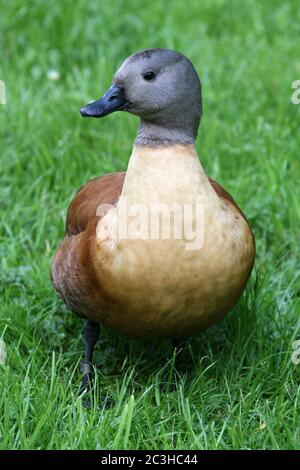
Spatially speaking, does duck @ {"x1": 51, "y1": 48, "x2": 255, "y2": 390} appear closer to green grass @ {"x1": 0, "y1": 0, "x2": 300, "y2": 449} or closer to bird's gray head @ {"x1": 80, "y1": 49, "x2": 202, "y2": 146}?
bird's gray head @ {"x1": 80, "y1": 49, "x2": 202, "y2": 146}

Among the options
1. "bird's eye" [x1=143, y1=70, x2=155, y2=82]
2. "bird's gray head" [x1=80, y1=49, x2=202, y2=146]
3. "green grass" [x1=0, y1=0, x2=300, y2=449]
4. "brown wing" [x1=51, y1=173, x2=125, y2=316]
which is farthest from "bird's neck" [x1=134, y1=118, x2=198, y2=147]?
"green grass" [x1=0, y1=0, x2=300, y2=449]

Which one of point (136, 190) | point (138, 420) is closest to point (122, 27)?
point (136, 190)

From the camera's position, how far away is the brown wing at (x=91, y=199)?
3.25 m

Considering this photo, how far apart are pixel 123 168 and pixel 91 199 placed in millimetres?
1200

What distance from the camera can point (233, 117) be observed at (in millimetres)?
4902

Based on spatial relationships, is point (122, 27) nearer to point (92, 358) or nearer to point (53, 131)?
point (53, 131)

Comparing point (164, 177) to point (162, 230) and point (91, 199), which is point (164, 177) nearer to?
point (162, 230)

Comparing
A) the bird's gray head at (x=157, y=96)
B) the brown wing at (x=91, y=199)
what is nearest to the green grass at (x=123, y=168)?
the brown wing at (x=91, y=199)

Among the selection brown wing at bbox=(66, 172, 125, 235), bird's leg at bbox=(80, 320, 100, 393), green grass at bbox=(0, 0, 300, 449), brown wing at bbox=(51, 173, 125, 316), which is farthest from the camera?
bird's leg at bbox=(80, 320, 100, 393)

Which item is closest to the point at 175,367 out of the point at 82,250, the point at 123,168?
the point at 82,250

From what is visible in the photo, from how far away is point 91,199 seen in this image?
3342mm

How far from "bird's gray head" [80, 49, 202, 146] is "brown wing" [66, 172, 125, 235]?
0.28 m

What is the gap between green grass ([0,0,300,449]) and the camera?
2961 millimetres

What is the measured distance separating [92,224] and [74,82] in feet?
7.27
